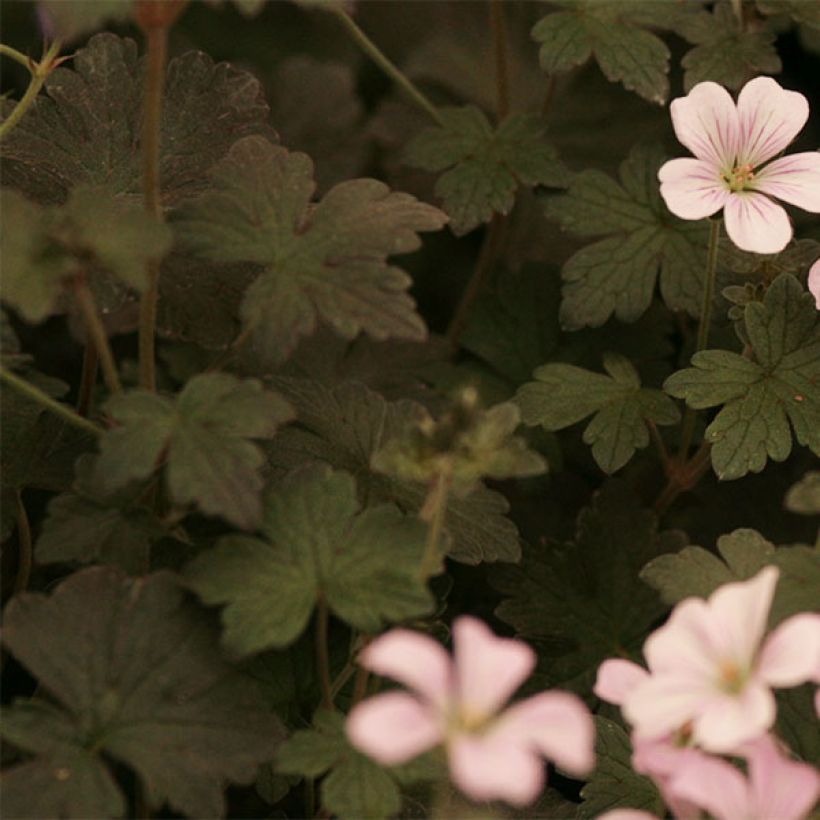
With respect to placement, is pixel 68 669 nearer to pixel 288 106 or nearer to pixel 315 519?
pixel 315 519

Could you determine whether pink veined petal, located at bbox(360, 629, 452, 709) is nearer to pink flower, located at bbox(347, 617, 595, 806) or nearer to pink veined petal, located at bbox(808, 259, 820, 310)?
pink flower, located at bbox(347, 617, 595, 806)

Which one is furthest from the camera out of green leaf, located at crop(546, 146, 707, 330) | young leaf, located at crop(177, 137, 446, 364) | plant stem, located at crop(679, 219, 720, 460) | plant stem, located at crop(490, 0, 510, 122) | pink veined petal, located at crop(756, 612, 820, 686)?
plant stem, located at crop(490, 0, 510, 122)

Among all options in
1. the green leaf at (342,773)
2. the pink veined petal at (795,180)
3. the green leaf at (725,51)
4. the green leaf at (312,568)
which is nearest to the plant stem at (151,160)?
the green leaf at (312,568)

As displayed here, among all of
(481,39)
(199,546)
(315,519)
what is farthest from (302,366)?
(481,39)

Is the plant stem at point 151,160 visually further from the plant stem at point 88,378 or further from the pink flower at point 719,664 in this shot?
the pink flower at point 719,664

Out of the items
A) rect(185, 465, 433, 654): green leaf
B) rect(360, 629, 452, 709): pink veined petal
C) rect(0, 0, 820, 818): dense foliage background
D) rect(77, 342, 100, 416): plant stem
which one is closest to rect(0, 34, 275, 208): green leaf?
rect(0, 0, 820, 818): dense foliage background

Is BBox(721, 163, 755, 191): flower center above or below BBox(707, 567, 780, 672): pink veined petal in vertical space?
above
